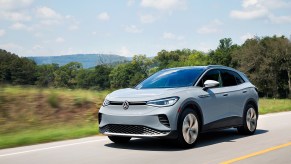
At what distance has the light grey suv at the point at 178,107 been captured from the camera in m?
8.32

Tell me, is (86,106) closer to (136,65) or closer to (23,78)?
(23,78)

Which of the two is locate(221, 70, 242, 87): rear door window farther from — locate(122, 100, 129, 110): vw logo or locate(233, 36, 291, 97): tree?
locate(233, 36, 291, 97): tree

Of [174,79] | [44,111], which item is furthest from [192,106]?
[44,111]

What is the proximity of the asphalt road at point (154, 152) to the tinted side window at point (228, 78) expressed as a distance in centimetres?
127

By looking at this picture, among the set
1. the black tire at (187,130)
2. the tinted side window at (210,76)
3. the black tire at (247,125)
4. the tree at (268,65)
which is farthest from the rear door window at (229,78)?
the tree at (268,65)

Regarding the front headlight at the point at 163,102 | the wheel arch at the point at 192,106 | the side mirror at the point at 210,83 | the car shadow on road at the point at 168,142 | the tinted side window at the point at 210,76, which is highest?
the tinted side window at the point at 210,76

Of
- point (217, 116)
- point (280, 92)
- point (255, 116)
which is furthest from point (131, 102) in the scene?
point (280, 92)

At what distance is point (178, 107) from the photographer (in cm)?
845

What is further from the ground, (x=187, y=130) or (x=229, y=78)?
(x=229, y=78)

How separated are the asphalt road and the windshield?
123cm

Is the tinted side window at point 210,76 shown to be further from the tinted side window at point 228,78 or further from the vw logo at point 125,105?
the vw logo at point 125,105

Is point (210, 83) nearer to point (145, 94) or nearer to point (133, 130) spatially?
point (145, 94)

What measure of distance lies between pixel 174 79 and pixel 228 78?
1.65 m

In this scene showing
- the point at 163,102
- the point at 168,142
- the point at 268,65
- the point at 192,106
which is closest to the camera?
the point at 163,102
